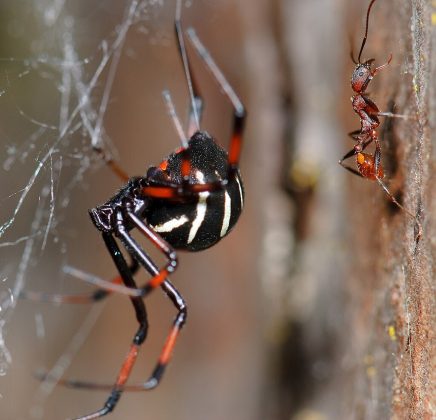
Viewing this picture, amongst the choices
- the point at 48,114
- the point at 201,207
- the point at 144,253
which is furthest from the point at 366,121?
the point at 48,114

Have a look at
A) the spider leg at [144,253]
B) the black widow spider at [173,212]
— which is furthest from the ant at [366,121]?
the spider leg at [144,253]

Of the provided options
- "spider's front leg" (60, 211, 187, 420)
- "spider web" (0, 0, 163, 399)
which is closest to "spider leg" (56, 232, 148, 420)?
"spider's front leg" (60, 211, 187, 420)

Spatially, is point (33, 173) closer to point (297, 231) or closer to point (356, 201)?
point (356, 201)

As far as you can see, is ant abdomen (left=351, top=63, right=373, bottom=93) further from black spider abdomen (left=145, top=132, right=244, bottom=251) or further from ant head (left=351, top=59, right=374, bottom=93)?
black spider abdomen (left=145, top=132, right=244, bottom=251)

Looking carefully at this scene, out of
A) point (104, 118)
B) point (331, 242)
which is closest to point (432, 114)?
point (104, 118)

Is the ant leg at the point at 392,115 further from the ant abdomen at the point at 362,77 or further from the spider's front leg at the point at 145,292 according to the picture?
the spider's front leg at the point at 145,292

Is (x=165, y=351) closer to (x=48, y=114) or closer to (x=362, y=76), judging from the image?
(x=362, y=76)
